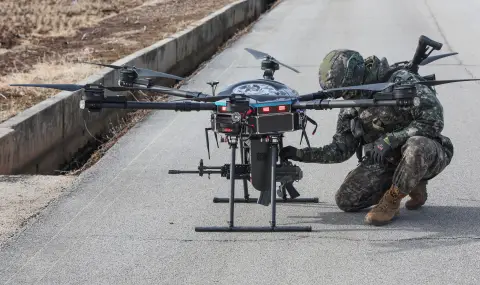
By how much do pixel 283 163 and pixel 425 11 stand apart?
65.9 feet

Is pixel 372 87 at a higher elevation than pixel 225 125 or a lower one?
higher

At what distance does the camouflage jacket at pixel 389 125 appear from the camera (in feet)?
24.6

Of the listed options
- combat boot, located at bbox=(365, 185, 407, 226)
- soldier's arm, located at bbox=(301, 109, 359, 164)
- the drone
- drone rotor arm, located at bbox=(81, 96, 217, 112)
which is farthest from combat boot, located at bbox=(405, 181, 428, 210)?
drone rotor arm, located at bbox=(81, 96, 217, 112)

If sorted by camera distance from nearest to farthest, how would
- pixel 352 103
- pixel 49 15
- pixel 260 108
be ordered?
pixel 352 103, pixel 260 108, pixel 49 15

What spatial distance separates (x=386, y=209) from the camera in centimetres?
771

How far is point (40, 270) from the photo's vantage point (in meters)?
6.85

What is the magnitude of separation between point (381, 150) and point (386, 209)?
0.55 m

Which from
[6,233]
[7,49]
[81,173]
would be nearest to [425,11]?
[7,49]

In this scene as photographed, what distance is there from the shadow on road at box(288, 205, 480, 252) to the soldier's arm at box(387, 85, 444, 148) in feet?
2.21

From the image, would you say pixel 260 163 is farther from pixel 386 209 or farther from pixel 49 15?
pixel 49 15

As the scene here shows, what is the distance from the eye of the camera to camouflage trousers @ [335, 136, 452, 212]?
7414 mm

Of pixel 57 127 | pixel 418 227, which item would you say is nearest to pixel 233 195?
pixel 418 227


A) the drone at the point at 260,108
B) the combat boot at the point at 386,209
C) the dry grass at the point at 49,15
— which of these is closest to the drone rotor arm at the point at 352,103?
the drone at the point at 260,108

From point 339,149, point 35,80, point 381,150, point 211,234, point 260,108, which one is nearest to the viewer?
point 260,108
